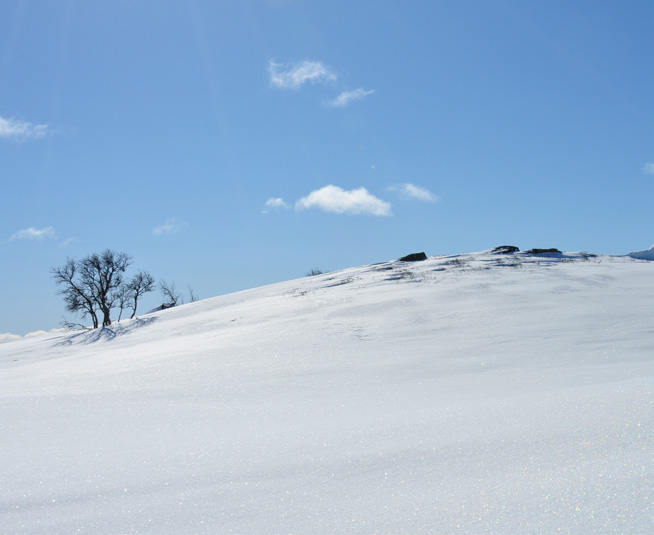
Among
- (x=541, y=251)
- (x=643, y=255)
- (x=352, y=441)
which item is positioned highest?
(x=541, y=251)

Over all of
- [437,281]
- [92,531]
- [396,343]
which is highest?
[437,281]

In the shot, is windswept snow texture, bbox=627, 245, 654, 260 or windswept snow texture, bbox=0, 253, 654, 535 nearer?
windswept snow texture, bbox=0, 253, 654, 535

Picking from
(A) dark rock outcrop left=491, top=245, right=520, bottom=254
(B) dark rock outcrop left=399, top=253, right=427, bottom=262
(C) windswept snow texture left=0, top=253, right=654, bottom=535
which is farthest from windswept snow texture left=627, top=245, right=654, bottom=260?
(C) windswept snow texture left=0, top=253, right=654, bottom=535

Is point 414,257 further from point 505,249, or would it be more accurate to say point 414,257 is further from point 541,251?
point 541,251

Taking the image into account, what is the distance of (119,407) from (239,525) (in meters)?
2.55

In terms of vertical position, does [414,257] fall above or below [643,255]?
above

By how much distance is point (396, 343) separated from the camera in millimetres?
6516

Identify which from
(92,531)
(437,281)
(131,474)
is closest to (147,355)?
(131,474)

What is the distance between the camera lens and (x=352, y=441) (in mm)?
2396

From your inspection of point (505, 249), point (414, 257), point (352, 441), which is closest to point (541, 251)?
point (505, 249)

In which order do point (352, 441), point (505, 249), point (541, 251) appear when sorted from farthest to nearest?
point (505, 249), point (541, 251), point (352, 441)

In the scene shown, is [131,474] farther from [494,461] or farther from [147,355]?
[147,355]

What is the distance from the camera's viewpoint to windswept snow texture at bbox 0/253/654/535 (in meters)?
1.67

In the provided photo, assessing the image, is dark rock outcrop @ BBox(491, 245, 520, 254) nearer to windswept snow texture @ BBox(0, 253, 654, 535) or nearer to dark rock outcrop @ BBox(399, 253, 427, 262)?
dark rock outcrop @ BBox(399, 253, 427, 262)
